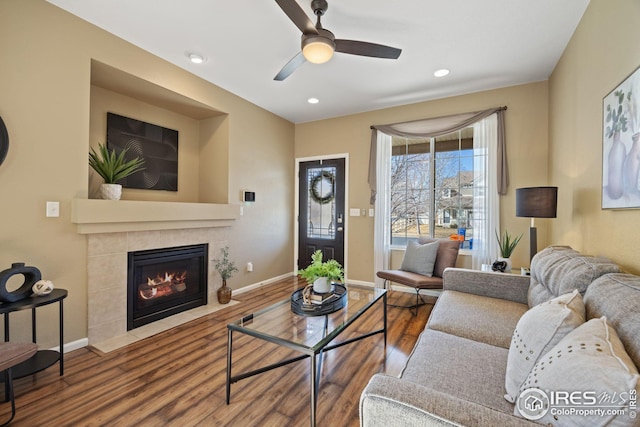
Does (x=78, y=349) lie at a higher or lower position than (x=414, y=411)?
lower

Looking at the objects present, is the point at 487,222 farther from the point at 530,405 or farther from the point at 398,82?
the point at 530,405

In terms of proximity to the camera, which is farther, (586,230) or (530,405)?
(586,230)

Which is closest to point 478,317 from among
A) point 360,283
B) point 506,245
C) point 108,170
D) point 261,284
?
point 506,245

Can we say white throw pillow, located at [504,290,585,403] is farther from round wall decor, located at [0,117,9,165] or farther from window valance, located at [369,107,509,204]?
round wall decor, located at [0,117,9,165]

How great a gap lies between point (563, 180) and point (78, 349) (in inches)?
185

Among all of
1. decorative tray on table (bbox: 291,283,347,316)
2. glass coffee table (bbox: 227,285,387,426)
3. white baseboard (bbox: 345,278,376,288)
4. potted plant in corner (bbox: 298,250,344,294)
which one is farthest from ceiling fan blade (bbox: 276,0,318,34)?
white baseboard (bbox: 345,278,376,288)

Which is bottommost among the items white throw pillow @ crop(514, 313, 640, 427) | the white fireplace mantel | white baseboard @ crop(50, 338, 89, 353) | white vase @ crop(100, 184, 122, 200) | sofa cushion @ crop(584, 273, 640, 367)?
white baseboard @ crop(50, 338, 89, 353)

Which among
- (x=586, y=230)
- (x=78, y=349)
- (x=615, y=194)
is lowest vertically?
(x=78, y=349)

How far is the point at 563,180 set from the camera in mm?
2693

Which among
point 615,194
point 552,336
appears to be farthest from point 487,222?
point 552,336

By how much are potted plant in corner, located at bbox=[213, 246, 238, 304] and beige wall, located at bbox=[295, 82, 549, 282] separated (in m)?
1.90

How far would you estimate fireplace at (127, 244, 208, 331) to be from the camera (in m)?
Answer: 2.78

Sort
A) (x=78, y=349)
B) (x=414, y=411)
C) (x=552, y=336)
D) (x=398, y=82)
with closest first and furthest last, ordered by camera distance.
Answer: (x=414, y=411) < (x=552, y=336) < (x=78, y=349) < (x=398, y=82)

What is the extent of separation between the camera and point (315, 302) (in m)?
2.07
